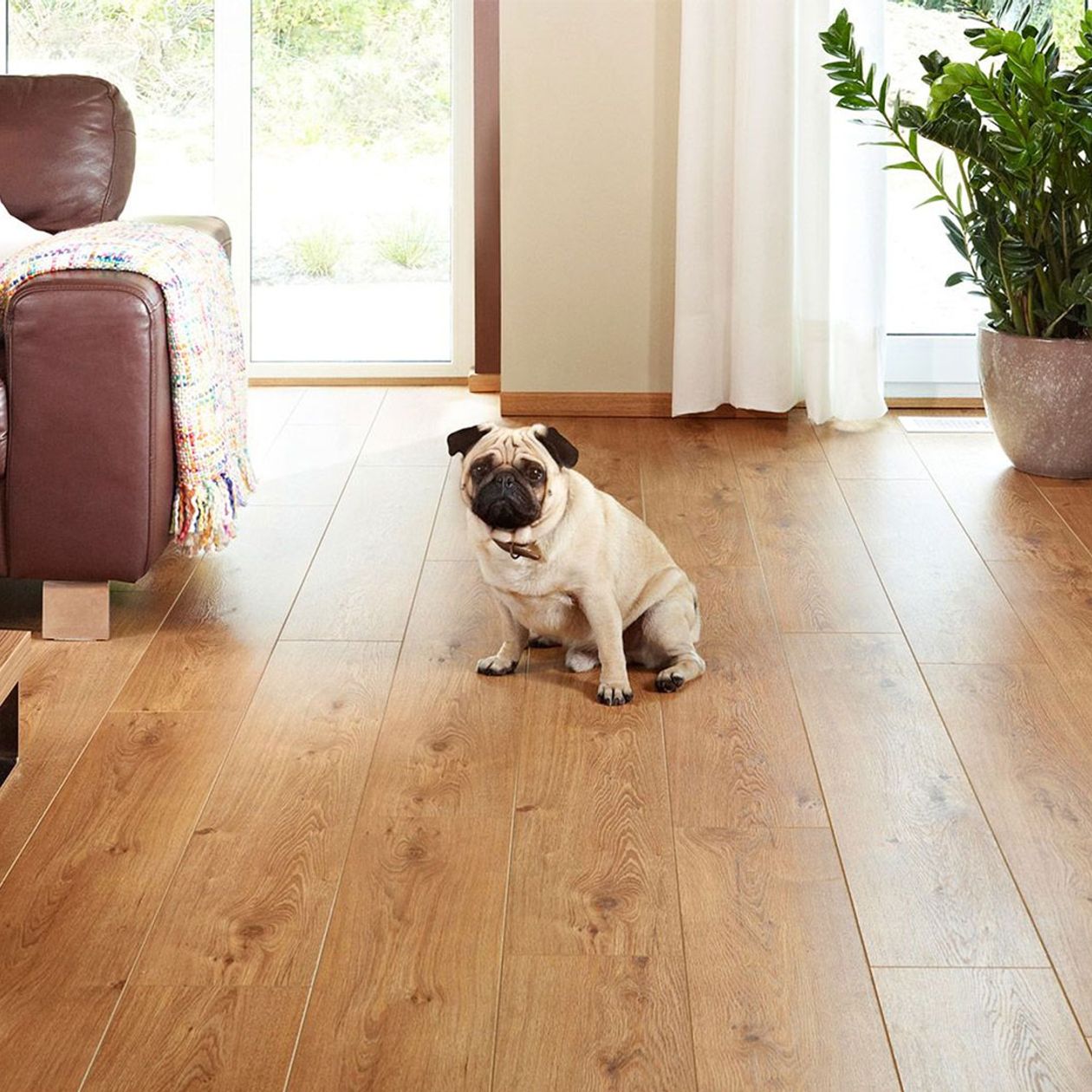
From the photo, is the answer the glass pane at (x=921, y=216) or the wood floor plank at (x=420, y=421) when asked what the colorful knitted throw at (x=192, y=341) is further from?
the glass pane at (x=921, y=216)

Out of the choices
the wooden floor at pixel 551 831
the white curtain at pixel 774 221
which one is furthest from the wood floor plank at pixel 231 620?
the white curtain at pixel 774 221

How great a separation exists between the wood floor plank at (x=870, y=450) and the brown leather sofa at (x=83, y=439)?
1.74 metres

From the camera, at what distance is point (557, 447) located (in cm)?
233

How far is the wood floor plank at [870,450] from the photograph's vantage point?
3746 millimetres

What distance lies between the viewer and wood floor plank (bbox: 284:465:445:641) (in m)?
2.79

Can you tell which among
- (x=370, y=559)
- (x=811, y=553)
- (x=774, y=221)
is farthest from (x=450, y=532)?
(x=774, y=221)

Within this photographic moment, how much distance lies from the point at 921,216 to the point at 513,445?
2.38 meters

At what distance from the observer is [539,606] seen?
247 cm

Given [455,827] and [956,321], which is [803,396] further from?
[455,827]

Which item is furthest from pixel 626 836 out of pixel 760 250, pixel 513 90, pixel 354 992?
pixel 513 90

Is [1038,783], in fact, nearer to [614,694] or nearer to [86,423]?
[614,694]

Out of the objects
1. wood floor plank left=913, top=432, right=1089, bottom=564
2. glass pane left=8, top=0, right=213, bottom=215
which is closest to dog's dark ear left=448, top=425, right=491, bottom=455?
wood floor plank left=913, top=432, right=1089, bottom=564

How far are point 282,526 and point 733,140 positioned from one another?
158cm

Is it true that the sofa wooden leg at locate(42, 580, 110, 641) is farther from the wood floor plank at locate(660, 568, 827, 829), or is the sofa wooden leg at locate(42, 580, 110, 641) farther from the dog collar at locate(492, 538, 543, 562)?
the wood floor plank at locate(660, 568, 827, 829)
